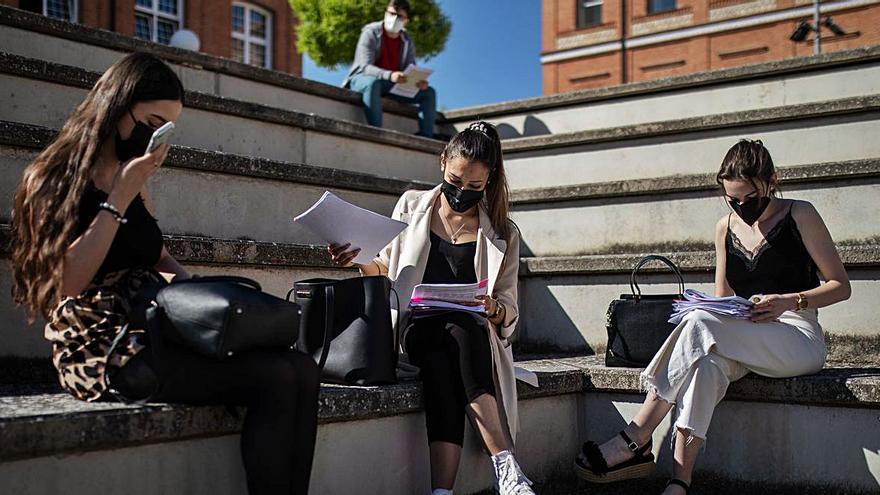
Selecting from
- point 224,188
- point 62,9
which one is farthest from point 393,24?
point 62,9

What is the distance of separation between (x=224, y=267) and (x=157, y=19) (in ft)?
53.7

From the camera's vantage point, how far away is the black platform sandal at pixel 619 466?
3.67 meters

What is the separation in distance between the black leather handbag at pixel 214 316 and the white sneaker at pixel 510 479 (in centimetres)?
110

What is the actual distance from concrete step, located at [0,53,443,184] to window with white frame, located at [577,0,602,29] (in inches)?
745

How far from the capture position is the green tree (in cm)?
1727

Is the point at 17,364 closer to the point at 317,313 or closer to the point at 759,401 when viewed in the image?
the point at 317,313

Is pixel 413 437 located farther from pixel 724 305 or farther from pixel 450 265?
pixel 724 305

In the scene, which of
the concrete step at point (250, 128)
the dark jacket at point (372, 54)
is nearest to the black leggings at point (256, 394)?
the concrete step at point (250, 128)

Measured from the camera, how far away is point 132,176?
8.58 feet

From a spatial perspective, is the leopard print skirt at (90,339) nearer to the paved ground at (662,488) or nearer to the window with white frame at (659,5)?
the paved ground at (662,488)

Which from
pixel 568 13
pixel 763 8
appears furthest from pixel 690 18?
pixel 568 13

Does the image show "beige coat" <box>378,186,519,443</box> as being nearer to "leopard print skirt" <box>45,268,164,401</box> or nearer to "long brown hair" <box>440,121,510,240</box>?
"long brown hair" <box>440,121,510,240</box>

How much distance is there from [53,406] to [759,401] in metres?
2.68

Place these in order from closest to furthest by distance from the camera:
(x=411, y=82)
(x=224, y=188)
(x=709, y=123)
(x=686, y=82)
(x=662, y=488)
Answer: (x=662, y=488)
(x=224, y=188)
(x=709, y=123)
(x=686, y=82)
(x=411, y=82)
